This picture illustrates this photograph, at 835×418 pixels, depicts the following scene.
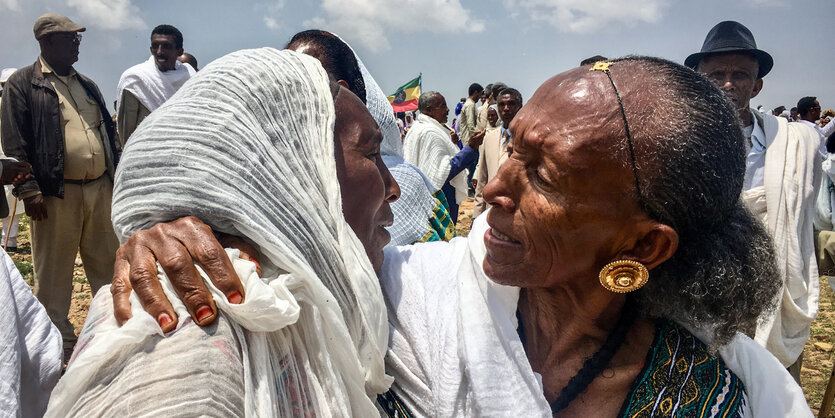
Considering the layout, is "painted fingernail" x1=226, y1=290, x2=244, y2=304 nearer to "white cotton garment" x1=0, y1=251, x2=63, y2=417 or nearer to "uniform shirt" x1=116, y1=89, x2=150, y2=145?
"white cotton garment" x1=0, y1=251, x2=63, y2=417

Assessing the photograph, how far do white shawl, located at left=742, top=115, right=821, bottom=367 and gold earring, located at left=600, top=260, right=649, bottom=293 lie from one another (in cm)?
215

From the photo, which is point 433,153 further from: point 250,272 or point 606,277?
point 250,272

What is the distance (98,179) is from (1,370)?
4199 mm

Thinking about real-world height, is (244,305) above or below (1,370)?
above

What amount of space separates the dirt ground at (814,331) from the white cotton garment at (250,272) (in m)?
4.92

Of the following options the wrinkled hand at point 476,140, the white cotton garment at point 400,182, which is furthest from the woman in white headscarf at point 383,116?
the wrinkled hand at point 476,140

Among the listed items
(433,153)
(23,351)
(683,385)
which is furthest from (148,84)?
(683,385)

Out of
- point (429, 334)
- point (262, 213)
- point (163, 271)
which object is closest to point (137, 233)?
point (163, 271)

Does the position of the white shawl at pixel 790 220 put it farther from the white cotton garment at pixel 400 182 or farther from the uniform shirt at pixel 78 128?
the uniform shirt at pixel 78 128

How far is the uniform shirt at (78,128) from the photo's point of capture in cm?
466

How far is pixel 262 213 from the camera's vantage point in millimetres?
1065

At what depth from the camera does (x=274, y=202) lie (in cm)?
109

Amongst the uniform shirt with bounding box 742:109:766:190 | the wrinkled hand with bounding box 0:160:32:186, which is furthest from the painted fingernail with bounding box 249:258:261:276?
the uniform shirt with bounding box 742:109:766:190

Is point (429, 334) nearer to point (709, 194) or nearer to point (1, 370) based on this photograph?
point (709, 194)
